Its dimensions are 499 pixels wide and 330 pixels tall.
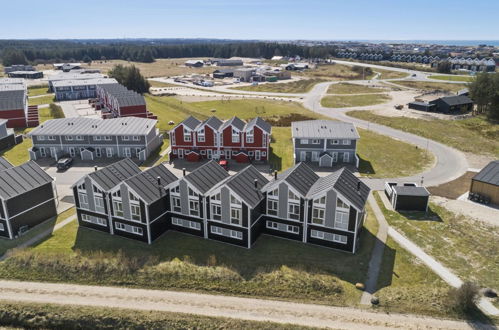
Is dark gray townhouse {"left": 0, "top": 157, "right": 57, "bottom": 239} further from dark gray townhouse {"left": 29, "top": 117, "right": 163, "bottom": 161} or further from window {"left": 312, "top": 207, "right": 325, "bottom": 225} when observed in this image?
window {"left": 312, "top": 207, "right": 325, "bottom": 225}

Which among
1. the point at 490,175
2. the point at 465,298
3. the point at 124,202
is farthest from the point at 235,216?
the point at 490,175

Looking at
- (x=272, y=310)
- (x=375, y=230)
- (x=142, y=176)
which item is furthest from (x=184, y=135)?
(x=272, y=310)

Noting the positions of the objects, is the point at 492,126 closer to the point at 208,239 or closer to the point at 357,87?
the point at 357,87

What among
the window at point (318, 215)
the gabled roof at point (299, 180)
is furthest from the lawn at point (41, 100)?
the window at point (318, 215)

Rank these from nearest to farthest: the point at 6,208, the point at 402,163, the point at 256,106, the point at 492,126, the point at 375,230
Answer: the point at 6,208
the point at 375,230
the point at 402,163
the point at 492,126
the point at 256,106

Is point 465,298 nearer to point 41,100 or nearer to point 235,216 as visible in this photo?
point 235,216

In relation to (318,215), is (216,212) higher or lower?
lower

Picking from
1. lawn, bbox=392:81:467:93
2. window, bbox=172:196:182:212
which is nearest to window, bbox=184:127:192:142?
window, bbox=172:196:182:212
